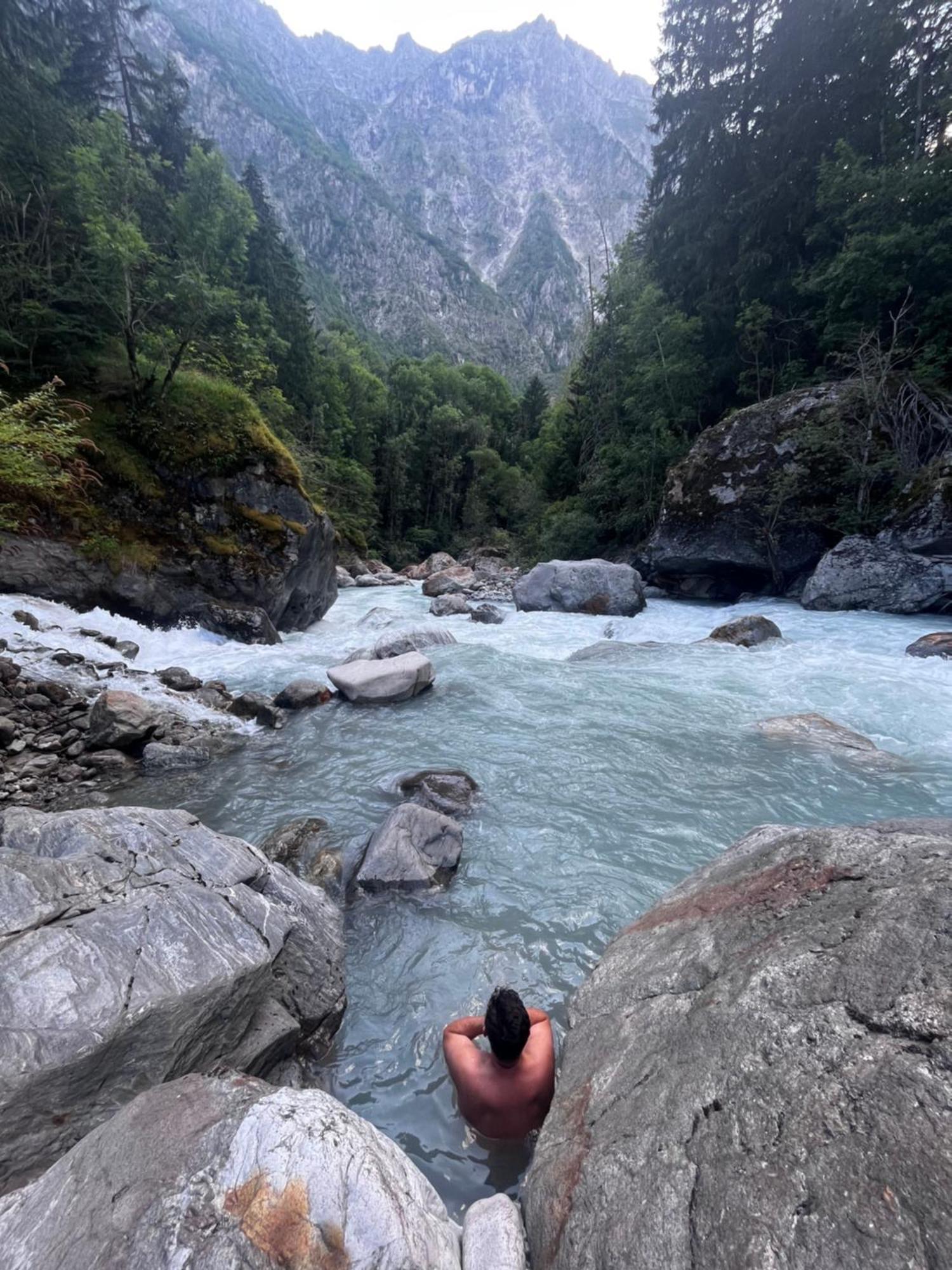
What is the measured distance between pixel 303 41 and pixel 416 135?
56.7 metres

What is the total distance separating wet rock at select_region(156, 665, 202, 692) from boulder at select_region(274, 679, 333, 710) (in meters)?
1.20

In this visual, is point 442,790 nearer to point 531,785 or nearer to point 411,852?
point 531,785

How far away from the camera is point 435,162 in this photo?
5659 inches

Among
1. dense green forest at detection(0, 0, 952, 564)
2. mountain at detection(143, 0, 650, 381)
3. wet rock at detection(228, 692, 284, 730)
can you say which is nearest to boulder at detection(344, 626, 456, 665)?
wet rock at detection(228, 692, 284, 730)

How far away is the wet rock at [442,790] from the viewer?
5.19 meters

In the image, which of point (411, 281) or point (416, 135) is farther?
point (416, 135)

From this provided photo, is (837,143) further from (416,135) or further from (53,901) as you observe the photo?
(416,135)

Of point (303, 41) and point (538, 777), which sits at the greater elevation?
point (303, 41)

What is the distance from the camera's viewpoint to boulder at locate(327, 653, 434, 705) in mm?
7965

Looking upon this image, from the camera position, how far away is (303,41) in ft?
536

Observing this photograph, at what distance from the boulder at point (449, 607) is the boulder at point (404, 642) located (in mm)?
4248

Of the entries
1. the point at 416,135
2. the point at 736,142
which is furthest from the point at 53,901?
the point at 416,135

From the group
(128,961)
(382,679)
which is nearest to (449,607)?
(382,679)

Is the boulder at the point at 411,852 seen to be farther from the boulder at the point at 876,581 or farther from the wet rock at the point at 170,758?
the boulder at the point at 876,581
